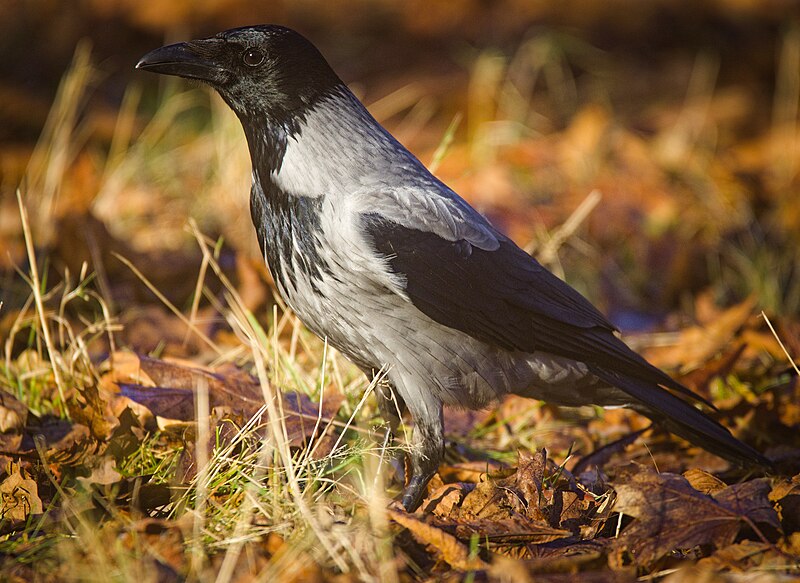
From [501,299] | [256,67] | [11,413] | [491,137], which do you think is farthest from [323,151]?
[491,137]

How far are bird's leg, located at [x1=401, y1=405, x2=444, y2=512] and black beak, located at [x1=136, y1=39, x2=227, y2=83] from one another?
1.36 m

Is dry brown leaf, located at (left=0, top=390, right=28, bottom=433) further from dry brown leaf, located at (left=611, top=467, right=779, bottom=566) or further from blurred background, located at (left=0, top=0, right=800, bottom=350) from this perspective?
dry brown leaf, located at (left=611, top=467, right=779, bottom=566)

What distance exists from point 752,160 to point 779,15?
3.18 m

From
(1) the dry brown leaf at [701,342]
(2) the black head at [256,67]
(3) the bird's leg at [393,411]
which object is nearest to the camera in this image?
(2) the black head at [256,67]

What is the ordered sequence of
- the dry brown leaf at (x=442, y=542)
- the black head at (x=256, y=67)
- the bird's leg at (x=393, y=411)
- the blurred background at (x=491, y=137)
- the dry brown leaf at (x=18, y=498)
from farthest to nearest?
the blurred background at (x=491, y=137) → the bird's leg at (x=393, y=411) → the black head at (x=256, y=67) → the dry brown leaf at (x=18, y=498) → the dry brown leaf at (x=442, y=542)

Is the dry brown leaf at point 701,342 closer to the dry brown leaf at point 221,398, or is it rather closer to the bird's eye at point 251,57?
the dry brown leaf at point 221,398

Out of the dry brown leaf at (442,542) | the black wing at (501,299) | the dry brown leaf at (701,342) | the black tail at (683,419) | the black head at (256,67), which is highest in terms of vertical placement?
the black head at (256,67)

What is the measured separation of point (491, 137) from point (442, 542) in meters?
4.55

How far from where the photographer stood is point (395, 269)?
2848 millimetres

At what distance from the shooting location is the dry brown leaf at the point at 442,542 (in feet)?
7.50

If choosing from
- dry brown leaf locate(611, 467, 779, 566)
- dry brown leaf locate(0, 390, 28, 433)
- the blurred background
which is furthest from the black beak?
dry brown leaf locate(611, 467, 779, 566)

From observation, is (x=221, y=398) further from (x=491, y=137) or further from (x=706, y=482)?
(x=491, y=137)

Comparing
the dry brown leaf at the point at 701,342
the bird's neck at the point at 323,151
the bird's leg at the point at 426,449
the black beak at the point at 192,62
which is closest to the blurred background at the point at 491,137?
the dry brown leaf at the point at 701,342

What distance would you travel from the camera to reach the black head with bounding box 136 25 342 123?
3.05 m
